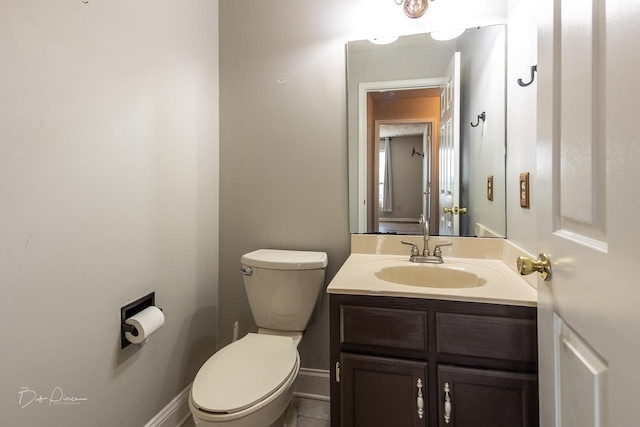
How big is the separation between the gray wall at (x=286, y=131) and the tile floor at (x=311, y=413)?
18 cm

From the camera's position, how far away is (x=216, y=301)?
70.2 inches

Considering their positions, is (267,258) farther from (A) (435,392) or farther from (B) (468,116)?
(B) (468,116)

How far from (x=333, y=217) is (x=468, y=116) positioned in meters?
0.83

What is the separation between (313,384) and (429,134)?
4.90ft

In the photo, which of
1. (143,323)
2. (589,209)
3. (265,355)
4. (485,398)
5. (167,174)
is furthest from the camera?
(167,174)

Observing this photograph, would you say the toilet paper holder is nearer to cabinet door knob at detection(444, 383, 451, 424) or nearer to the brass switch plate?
cabinet door knob at detection(444, 383, 451, 424)

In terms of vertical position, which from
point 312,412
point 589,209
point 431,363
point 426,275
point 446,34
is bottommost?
point 312,412

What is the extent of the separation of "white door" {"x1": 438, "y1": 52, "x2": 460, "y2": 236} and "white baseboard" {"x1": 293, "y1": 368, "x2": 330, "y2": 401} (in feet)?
3.35

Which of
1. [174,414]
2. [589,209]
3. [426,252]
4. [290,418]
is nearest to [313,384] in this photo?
[290,418]

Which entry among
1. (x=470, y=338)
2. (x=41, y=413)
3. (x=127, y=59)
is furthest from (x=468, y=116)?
(x=41, y=413)

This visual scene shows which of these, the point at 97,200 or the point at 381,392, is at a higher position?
the point at 97,200

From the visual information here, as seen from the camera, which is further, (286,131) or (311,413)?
(286,131)

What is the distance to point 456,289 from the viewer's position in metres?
1.02

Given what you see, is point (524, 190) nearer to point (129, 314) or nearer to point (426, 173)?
point (426, 173)
